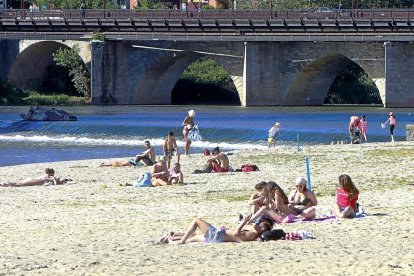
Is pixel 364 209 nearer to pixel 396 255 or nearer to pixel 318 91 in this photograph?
pixel 396 255

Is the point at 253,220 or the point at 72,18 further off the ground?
the point at 72,18

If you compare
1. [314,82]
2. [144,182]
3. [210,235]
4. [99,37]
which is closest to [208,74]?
[99,37]

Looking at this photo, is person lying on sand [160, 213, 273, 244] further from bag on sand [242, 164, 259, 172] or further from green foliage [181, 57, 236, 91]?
green foliage [181, 57, 236, 91]

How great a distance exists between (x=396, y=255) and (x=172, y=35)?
2359 inches

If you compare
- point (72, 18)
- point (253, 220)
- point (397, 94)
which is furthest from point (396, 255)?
point (72, 18)

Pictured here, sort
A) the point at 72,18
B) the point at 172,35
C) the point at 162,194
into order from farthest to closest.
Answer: the point at 72,18, the point at 172,35, the point at 162,194

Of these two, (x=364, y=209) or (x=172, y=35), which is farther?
(x=172, y=35)

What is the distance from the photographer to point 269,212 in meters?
22.3

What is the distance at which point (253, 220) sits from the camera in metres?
21.5

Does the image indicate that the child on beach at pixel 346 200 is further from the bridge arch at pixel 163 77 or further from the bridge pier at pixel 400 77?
the bridge arch at pixel 163 77

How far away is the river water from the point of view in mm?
49438

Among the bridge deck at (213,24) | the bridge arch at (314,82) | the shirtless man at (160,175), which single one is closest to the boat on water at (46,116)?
the bridge deck at (213,24)

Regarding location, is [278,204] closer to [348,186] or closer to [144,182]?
[348,186]

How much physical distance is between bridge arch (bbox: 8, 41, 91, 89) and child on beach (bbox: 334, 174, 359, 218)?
201 ft
